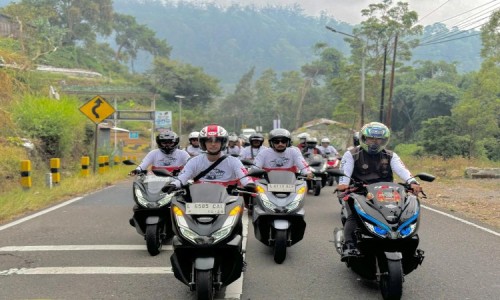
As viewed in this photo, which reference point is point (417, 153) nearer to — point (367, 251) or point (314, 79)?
point (367, 251)

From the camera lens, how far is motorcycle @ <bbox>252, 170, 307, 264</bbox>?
620 cm

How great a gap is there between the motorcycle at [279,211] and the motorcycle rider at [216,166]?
19.7 inches

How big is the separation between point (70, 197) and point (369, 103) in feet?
119

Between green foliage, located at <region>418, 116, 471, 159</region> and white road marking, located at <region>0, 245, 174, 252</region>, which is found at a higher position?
green foliage, located at <region>418, 116, 471, 159</region>

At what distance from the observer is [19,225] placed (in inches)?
339

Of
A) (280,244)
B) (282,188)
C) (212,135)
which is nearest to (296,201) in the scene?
(282,188)

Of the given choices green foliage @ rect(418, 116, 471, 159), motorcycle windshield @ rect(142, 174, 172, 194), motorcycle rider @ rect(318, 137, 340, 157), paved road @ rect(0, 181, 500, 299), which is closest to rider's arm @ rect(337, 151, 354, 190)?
paved road @ rect(0, 181, 500, 299)

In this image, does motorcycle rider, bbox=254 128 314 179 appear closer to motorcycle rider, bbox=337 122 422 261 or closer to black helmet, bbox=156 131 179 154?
black helmet, bbox=156 131 179 154

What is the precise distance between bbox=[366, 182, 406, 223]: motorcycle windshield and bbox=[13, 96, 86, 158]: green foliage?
50.7 ft

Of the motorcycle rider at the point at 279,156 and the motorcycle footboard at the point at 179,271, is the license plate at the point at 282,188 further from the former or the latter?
the motorcycle footboard at the point at 179,271

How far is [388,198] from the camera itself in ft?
15.9

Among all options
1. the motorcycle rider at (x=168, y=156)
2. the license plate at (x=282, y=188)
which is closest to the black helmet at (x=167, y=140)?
the motorcycle rider at (x=168, y=156)

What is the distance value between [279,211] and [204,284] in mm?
2040

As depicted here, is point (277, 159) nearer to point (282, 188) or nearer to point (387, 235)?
point (282, 188)
